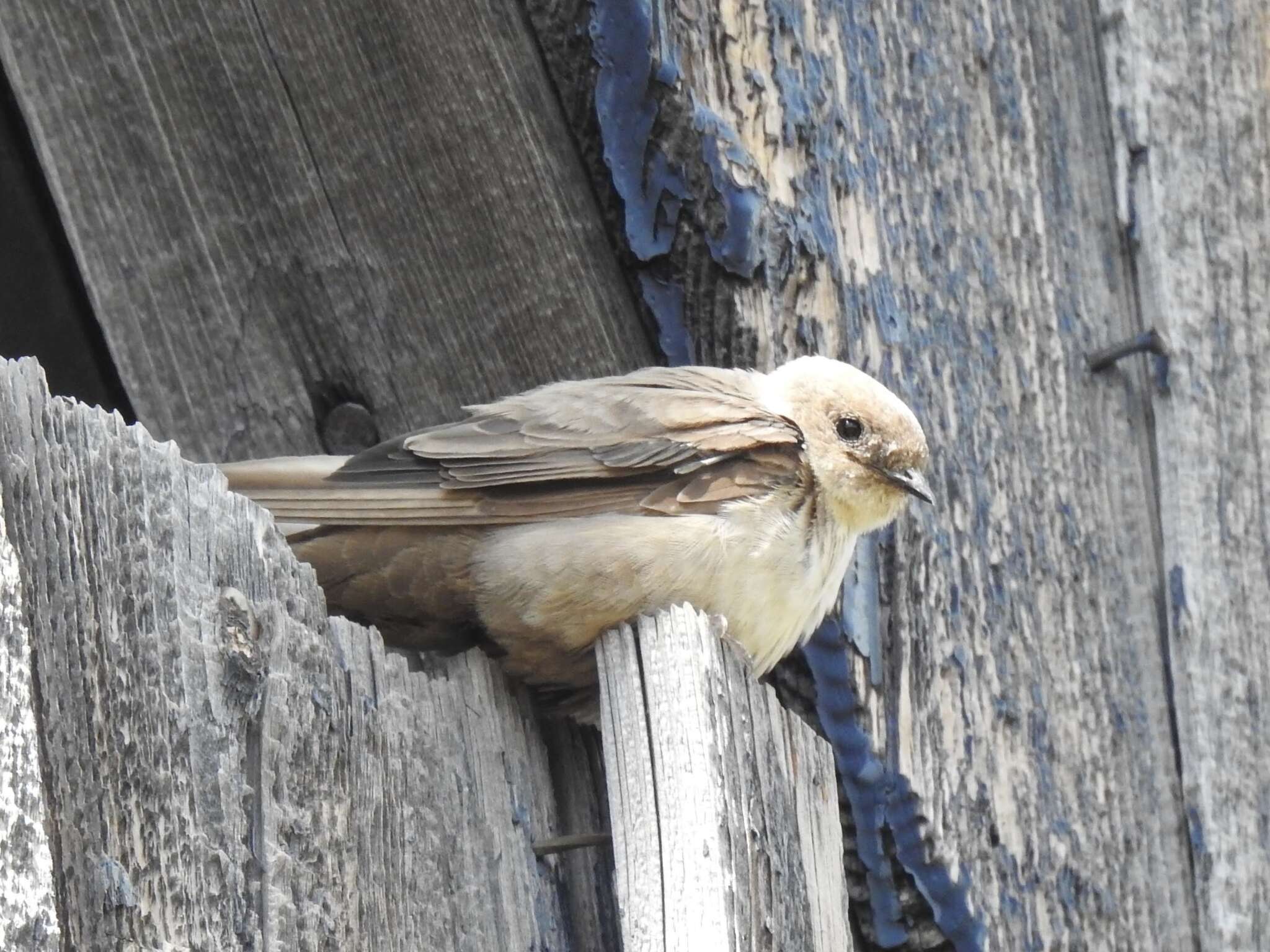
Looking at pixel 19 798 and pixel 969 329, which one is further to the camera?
pixel 969 329

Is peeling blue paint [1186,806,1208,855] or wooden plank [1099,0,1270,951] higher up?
wooden plank [1099,0,1270,951]

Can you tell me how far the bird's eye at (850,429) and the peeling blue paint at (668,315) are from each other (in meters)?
0.40

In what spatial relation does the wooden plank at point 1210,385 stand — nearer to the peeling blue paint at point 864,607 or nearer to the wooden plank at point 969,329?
the wooden plank at point 969,329

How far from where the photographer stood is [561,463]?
9.26 feet

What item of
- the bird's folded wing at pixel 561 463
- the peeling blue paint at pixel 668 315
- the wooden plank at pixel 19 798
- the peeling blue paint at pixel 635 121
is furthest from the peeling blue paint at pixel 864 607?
the wooden plank at pixel 19 798

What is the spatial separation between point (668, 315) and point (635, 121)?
353 millimetres

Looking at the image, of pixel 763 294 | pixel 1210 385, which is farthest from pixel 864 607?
pixel 1210 385

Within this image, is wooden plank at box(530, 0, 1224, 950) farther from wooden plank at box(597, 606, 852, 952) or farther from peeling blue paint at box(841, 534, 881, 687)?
wooden plank at box(597, 606, 852, 952)

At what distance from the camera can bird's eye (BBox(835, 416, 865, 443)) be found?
329cm

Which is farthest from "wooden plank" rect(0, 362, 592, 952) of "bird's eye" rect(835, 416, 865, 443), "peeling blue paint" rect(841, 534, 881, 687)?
"bird's eye" rect(835, 416, 865, 443)

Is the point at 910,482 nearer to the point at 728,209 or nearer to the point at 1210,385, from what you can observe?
the point at 728,209

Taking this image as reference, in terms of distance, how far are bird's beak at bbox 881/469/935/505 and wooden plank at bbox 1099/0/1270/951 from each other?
65cm

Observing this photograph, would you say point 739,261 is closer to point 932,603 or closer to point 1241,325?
point 932,603

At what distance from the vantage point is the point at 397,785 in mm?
2102
